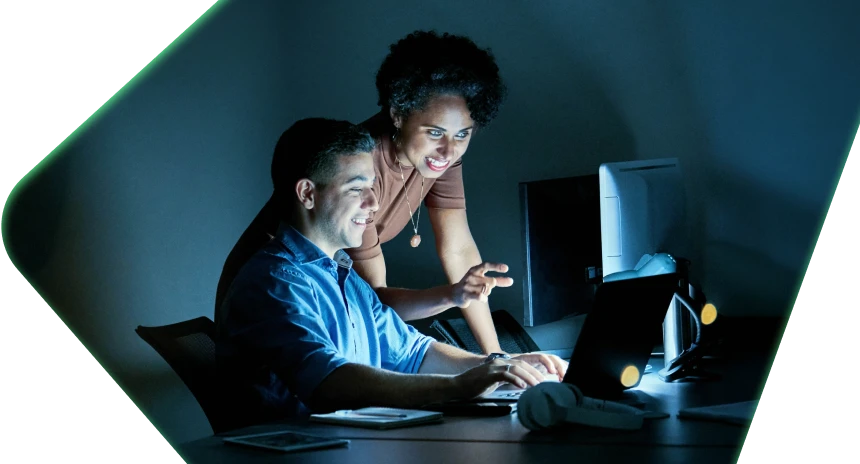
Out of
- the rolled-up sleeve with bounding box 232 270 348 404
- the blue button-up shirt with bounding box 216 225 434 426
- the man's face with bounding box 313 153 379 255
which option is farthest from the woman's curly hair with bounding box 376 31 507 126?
the rolled-up sleeve with bounding box 232 270 348 404

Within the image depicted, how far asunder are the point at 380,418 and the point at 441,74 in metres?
0.97

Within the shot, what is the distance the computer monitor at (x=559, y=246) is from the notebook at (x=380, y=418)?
1.90 ft

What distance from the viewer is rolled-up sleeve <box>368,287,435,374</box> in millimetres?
1888

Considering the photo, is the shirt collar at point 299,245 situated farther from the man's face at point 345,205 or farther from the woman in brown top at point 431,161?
the woman in brown top at point 431,161

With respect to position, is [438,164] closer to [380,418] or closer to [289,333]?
[289,333]

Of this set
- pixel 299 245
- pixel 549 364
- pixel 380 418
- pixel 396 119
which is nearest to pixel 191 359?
pixel 299 245

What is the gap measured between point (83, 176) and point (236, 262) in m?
0.35

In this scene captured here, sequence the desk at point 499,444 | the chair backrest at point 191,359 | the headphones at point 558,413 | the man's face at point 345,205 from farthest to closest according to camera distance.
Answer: the man's face at point 345,205, the chair backrest at point 191,359, the headphones at point 558,413, the desk at point 499,444

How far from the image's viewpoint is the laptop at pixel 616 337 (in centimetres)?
140

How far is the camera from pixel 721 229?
1.87 metres

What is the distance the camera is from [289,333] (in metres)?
1.54

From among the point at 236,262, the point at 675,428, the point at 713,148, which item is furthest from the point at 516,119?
the point at 675,428

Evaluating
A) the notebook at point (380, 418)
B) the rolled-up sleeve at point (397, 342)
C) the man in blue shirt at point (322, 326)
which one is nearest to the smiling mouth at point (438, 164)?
the man in blue shirt at point (322, 326)

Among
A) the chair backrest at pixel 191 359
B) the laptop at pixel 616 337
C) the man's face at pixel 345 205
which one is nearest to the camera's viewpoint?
the laptop at pixel 616 337
